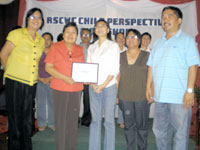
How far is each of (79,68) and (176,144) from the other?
1505mm

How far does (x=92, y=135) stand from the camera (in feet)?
8.66

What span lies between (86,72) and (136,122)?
964mm

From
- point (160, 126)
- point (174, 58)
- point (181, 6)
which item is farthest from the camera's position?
point (181, 6)

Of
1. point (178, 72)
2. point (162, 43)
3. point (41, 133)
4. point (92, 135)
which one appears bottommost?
point (41, 133)

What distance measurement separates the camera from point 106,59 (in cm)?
254

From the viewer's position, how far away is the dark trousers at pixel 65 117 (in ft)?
8.33

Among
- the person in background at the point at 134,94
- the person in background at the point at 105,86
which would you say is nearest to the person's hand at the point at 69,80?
the person in background at the point at 105,86

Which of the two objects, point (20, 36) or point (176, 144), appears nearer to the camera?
point (176, 144)

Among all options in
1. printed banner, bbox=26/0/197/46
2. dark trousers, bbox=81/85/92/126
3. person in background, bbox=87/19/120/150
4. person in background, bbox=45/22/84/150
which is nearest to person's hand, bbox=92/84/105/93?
person in background, bbox=87/19/120/150

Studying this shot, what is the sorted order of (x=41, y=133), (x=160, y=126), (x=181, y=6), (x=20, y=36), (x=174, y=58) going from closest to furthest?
(x=174, y=58), (x=160, y=126), (x=20, y=36), (x=41, y=133), (x=181, y=6)

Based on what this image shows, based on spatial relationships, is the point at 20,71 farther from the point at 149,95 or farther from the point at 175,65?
the point at 175,65

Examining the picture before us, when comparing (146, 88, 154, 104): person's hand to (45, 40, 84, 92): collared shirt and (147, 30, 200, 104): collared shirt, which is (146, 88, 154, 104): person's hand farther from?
(45, 40, 84, 92): collared shirt

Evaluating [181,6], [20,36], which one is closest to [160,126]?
[20,36]

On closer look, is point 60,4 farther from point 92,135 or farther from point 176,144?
point 176,144
